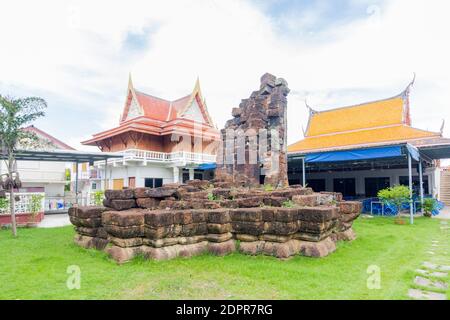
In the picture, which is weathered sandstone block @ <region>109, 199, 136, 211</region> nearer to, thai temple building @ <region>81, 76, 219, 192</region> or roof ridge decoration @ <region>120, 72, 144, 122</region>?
thai temple building @ <region>81, 76, 219, 192</region>

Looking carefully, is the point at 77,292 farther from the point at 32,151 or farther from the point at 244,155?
the point at 32,151

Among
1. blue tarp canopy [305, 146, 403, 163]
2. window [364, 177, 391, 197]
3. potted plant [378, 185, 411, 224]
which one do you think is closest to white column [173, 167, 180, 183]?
blue tarp canopy [305, 146, 403, 163]

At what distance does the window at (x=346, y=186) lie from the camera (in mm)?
20344

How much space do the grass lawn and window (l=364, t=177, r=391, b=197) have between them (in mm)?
14282

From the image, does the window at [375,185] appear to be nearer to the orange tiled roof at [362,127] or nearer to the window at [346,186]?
the window at [346,186]

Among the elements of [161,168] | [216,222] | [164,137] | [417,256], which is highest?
[164,137]

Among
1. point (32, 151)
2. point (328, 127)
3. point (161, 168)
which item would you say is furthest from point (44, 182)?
point (328, 127)

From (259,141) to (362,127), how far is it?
1294cm

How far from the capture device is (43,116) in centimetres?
812

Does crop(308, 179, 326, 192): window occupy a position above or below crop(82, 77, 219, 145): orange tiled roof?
below

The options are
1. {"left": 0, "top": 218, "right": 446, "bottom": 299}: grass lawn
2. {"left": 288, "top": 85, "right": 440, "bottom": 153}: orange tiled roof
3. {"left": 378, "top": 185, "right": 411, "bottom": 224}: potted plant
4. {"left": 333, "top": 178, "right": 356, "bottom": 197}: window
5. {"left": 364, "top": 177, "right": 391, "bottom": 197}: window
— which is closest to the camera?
{"left": 0, "top": 218, "right": 446, "bottom": 299}: grass lawn

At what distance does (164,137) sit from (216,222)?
16.8 meters

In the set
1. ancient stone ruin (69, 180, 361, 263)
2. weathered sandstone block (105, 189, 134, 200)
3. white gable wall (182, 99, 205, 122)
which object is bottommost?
ancient stone ruin (69, 180, 361, 263)

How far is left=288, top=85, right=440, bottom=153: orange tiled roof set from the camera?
54.4ft
